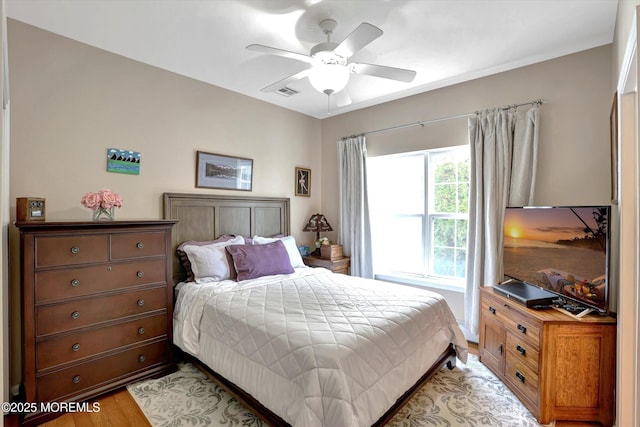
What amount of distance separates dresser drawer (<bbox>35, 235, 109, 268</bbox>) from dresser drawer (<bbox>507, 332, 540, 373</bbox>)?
308cm

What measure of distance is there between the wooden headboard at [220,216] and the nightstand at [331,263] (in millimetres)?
465

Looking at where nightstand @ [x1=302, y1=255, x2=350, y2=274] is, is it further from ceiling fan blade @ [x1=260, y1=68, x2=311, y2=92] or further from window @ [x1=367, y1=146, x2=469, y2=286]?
ceiling fan blade @ [x1=260, y1=68, x2=311, y2=92]

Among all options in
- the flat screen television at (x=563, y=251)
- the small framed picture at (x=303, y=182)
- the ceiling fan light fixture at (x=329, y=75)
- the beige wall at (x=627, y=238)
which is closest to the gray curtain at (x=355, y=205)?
the small framed picture at (x=303, y=182)

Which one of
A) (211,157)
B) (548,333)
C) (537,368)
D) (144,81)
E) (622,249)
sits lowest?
(537,368)

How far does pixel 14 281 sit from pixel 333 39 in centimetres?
298

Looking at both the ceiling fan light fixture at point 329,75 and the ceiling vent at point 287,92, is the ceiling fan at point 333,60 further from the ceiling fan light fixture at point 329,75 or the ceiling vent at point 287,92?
the ceiling vent at point 287,92

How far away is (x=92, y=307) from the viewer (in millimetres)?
2361

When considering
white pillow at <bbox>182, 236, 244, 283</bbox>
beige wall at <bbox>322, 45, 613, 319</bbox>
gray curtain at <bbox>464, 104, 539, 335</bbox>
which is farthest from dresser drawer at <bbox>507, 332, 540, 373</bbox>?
white pillow at <bbox>182, 236, 244, 283</bbox>

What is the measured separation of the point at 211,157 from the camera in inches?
138

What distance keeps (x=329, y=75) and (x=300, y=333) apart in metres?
1.68

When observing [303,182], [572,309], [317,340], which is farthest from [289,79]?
[572,309]

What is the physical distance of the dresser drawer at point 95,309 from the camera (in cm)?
219

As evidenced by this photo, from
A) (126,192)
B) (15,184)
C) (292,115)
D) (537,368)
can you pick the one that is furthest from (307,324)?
(292,115)

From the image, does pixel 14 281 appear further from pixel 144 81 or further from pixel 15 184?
pixel 144 81
